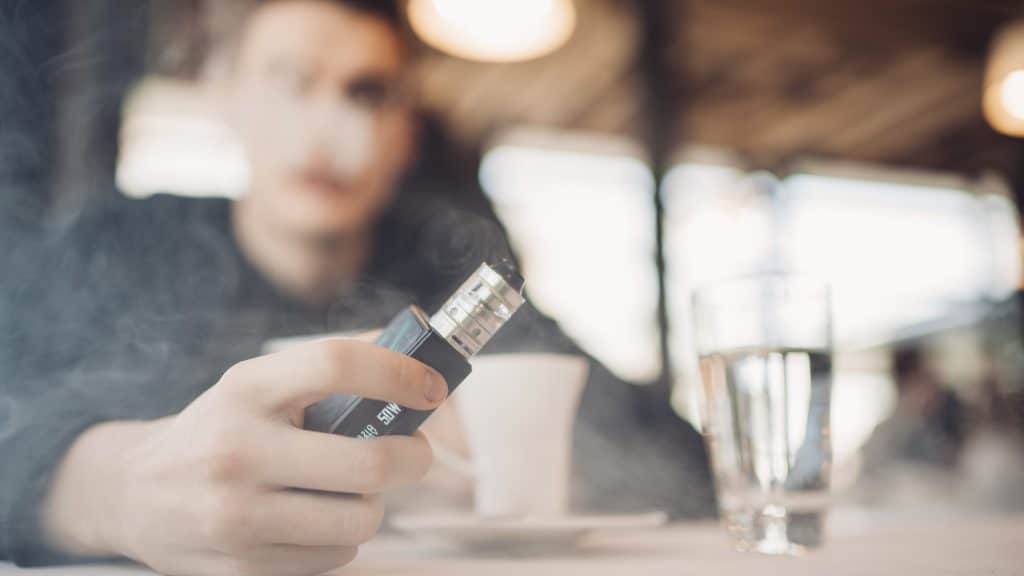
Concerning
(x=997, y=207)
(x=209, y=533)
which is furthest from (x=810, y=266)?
(x=209, y=533)

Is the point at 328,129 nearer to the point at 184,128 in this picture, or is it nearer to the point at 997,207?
the point at 184,128

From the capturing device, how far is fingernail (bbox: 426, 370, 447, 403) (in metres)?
0.24

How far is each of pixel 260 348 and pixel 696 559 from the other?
1.20 feet

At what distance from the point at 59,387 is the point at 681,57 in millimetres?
2533

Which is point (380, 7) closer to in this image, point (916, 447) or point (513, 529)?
point (513, 529)

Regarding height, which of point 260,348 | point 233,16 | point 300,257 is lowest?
point 260,348

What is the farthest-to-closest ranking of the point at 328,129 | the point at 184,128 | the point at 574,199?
1. the point at 574,199
2. the point at 184,128
3. the point at 328,129

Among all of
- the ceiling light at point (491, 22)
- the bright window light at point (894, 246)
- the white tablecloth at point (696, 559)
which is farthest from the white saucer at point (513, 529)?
the bright window light at point (894, 246)

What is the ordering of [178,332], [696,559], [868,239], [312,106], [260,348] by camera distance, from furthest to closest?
[868,239]
[312,106]
[178,332]
[260,348]
[696,559]

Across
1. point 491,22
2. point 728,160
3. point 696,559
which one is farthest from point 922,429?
point 728,160

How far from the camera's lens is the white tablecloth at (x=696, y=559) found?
0.30 meters

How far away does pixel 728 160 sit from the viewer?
3.22 meters

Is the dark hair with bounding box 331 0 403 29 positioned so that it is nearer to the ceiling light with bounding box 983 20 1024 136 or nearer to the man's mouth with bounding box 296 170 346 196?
the man's mouth with bounding box 296 170 346 196

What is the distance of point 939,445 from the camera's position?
1.46 meters
